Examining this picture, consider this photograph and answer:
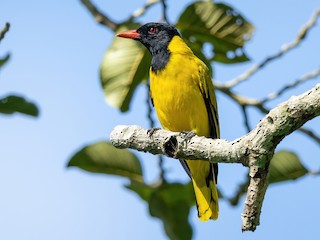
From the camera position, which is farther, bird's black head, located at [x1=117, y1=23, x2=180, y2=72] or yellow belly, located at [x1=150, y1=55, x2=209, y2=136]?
bird's black head, located at [x1=117, y1=23, x2=180, y2=72]

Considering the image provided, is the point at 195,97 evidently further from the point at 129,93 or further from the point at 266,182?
the point at 266,182

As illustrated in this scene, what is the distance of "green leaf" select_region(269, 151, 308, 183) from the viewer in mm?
5594

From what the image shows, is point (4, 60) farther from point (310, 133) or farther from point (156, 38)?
point (310, 133)

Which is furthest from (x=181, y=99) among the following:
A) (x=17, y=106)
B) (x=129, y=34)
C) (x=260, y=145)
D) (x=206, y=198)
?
(x=260, y=145)

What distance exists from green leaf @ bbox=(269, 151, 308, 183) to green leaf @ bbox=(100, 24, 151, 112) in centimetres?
108

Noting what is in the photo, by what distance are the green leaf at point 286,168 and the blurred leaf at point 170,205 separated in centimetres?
61

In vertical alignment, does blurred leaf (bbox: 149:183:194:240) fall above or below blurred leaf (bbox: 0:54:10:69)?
below

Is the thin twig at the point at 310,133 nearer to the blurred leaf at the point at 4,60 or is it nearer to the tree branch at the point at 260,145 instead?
the tree branch at the point at 260,145

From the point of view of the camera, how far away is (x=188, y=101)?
5.80 metres

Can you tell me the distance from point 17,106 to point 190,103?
118 cm

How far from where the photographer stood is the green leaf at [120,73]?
5859 mm

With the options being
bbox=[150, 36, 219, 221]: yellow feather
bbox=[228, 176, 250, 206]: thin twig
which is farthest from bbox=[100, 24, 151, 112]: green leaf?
bbox=[228, 176, 250, 206]: thin twig

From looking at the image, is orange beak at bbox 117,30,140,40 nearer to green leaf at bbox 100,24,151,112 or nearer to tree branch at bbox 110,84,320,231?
green leaf at bbox 100,24,151,112

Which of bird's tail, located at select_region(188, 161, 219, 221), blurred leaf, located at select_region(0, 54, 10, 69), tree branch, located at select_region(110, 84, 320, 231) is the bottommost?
bird's tail, located at select_region(188, 161, 219, 221)
